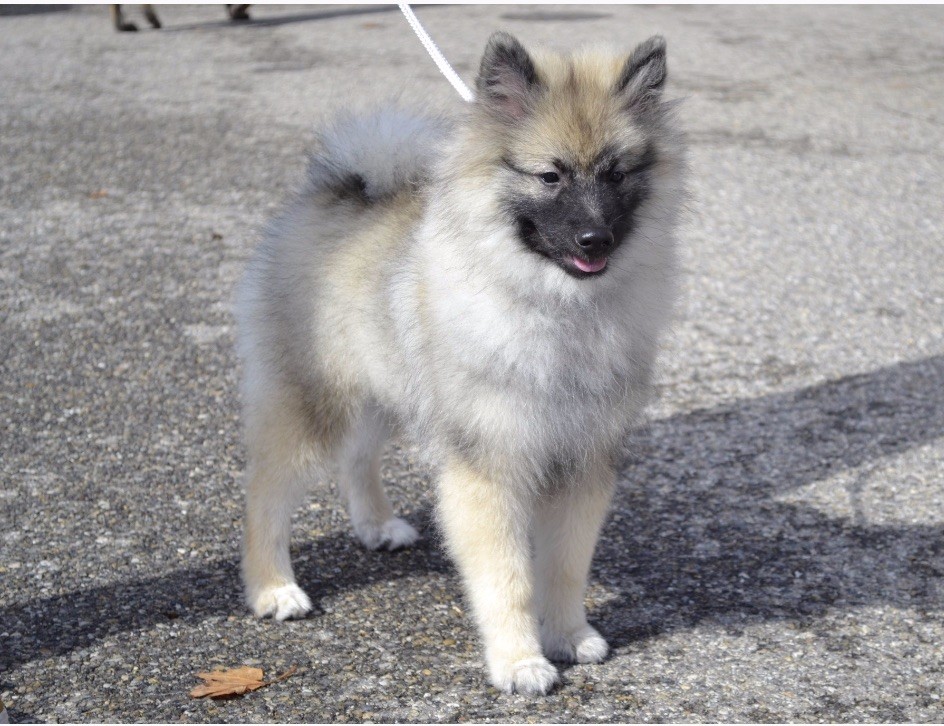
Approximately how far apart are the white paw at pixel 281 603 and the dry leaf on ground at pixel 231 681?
279mm

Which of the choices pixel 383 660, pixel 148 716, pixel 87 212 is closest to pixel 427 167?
pixel 383 660

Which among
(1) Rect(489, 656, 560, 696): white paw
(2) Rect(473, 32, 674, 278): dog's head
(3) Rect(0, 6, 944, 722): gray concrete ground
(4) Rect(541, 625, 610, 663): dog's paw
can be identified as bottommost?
(3) Rect(0, 6, 944, 722): gray concrete ground

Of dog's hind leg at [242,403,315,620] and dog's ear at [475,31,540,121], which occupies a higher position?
dog's ear at [475,31,540,121]

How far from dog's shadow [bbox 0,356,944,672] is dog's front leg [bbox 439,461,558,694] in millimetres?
378

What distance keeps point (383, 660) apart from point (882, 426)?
8.15 feet

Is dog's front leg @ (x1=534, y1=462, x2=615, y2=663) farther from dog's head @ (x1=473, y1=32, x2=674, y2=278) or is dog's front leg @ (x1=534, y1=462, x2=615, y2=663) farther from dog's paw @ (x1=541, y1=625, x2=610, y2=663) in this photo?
dog's head @ (x1=473, y1=32, x2=674, y2=278)

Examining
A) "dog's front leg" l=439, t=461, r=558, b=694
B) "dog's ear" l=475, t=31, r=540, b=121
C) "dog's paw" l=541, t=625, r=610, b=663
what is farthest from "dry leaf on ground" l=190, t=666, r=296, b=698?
"dog's ear" l=475, t=31, r=540, b=121

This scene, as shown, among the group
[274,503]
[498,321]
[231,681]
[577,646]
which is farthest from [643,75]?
[231,681]

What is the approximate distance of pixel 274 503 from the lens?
3268 millimetres

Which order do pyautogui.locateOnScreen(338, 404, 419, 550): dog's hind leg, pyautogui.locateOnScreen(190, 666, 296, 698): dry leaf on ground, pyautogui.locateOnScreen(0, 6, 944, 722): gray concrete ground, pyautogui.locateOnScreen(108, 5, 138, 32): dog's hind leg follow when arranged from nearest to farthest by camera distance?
pyautogui.locateOnScreen(190, 666, 296, 698): dry leaf on ground, pyautogui.locateOnScreen(0, 6, 944, 722): gray concrete ground, pyautogui.locateOnScreen(338, 404, 419, 550): dog's hind leg, pyautogui.locateOnScreen(108, 5, 138, 32): dog's hind leg

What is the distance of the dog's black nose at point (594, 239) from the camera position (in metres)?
2.51

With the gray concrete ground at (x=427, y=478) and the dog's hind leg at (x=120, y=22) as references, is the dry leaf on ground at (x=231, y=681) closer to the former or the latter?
the gray concrete ground at (x=427, y=478)

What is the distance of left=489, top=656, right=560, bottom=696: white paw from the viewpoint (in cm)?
281

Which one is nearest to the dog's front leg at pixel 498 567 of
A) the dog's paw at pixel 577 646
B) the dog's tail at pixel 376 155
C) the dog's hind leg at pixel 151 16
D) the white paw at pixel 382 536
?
the dog's paw at pixel 577 646
